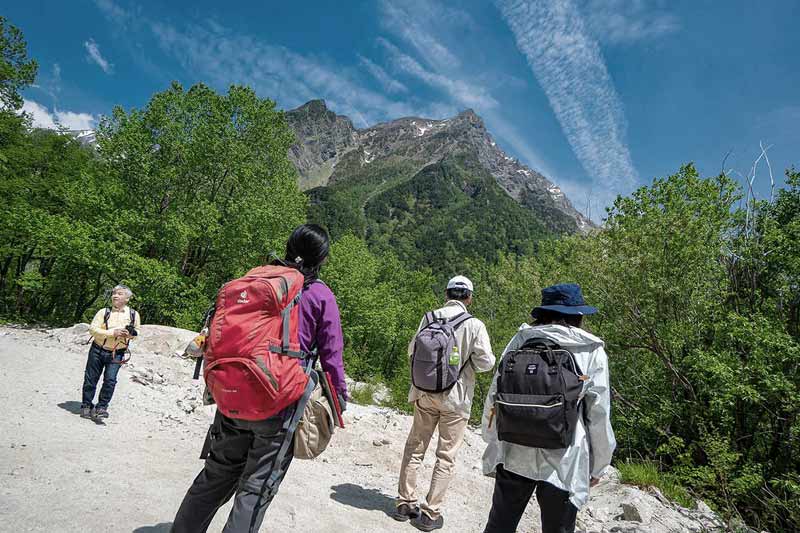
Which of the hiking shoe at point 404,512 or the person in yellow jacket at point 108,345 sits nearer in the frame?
the hiking shoe at point 404,512

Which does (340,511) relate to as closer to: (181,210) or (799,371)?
(799,371)

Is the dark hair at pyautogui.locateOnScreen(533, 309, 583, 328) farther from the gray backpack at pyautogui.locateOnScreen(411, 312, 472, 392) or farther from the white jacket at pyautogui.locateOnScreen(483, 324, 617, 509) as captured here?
the gray backpack at pyautogui.locateOnScreen(411, 312, 472, 392)

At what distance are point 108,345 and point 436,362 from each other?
5018 mm

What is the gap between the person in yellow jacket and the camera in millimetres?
6254

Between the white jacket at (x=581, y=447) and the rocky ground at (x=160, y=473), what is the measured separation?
2.14m

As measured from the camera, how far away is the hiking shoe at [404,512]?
4410 millimetres

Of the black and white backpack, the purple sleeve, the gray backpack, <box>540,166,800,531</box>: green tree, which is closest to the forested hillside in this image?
<box>540,166,800,531</box>: green tree

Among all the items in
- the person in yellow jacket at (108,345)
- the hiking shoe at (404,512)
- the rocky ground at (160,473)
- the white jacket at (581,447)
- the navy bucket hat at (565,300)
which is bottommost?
the rocky ground at (160,473)

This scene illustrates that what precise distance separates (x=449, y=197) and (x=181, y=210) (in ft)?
517

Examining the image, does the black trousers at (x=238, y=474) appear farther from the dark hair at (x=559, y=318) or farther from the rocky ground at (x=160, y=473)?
the dark hair at (x=559, y=318)

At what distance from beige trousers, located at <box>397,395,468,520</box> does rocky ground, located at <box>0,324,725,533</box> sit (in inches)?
12.6

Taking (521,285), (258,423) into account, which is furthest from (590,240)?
(258,423)

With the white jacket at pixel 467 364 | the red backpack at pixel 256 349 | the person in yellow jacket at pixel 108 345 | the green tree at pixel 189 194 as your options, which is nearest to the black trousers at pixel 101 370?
the person in yellow jacket at pixel 108 345

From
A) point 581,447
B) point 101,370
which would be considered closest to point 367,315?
point 101,370
